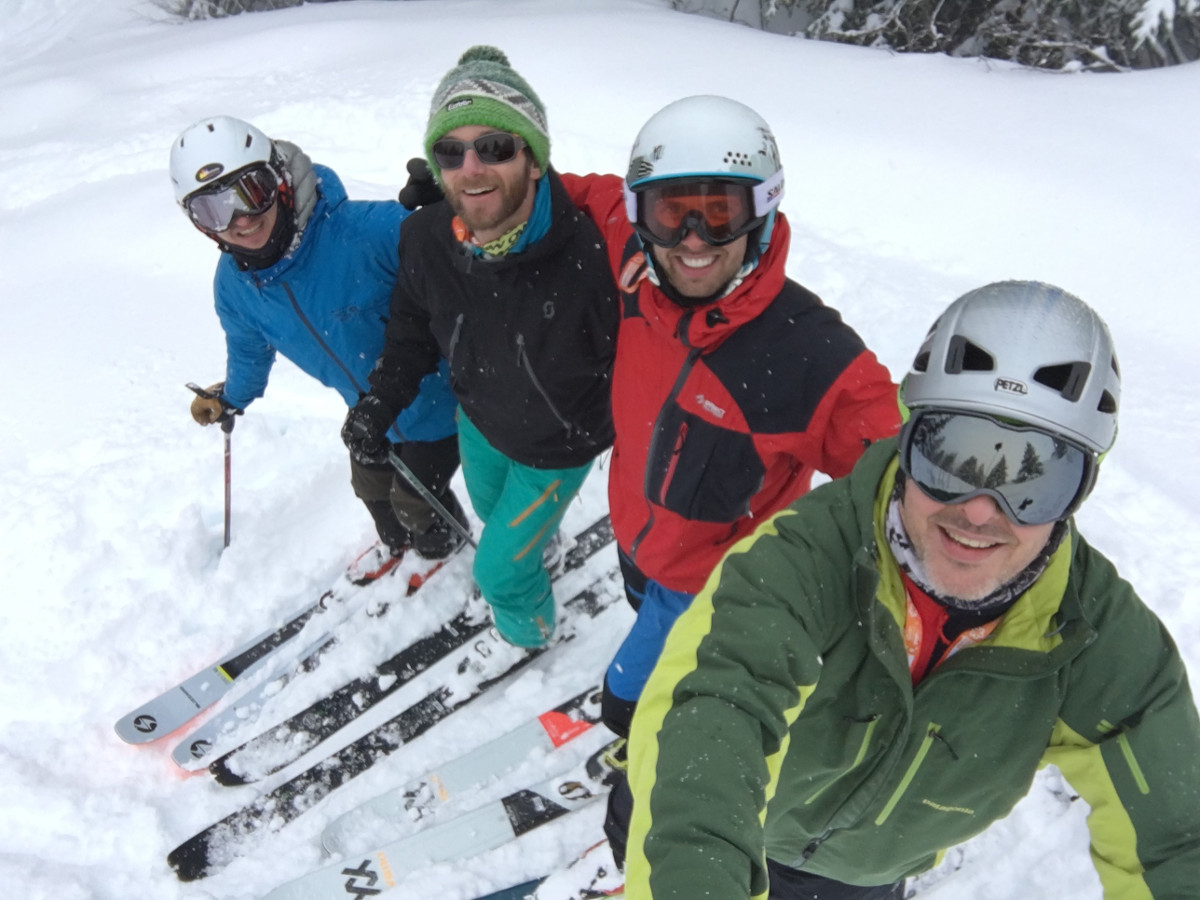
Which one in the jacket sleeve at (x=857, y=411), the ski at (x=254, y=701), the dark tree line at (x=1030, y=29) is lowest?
the ski at (x=254, y=701)

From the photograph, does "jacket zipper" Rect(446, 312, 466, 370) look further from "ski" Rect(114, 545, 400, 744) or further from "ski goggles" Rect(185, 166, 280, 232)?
"ski" Rect(114, 545, 400, 744)

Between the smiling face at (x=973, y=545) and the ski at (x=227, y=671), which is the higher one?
the smiling face at (x=973, y=545)

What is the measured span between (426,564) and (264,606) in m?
0.90

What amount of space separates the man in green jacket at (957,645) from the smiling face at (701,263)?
634 millimetres

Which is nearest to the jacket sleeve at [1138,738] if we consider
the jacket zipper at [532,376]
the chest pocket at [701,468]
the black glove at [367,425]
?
the chest pocket at [701,468]

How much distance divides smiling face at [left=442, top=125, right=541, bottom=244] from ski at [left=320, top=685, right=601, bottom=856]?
216cm

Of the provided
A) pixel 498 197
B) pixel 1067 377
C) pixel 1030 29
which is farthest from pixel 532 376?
pixel 1030 29

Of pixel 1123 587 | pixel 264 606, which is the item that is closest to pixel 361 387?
pixel 264 606

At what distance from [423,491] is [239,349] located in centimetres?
104

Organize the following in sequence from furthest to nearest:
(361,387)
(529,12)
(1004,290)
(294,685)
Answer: (529,12)
(294,685)
(361,387)
(1004,290)

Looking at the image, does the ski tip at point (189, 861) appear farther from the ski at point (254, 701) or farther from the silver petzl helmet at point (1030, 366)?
the silver petzl helmet at point (1030, 366)

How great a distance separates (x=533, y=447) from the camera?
114 inches

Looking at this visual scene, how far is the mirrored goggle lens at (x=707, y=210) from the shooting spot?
1.97m

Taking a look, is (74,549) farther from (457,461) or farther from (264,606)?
(457,461)
